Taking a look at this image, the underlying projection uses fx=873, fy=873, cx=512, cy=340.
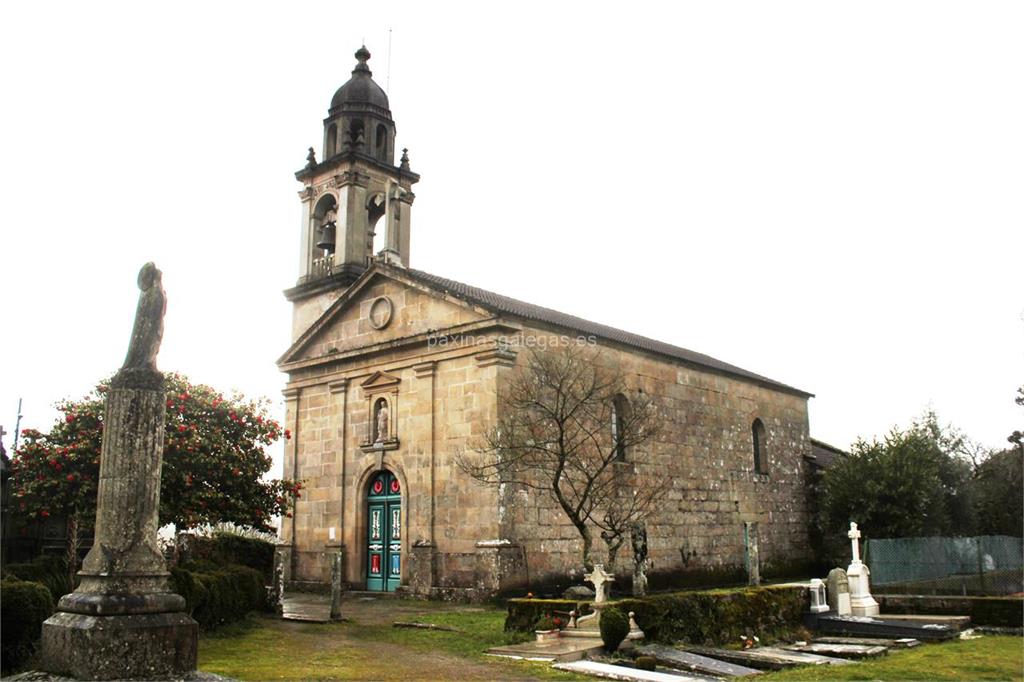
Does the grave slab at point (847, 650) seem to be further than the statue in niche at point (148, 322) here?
Yes

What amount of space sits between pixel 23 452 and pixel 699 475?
1916cm

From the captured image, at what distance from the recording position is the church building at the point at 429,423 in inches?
876

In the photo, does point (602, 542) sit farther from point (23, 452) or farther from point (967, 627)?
point (23, 452)

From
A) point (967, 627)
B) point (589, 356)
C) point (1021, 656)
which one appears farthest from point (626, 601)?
point (589, 356)

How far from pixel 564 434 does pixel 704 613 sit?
7.69m

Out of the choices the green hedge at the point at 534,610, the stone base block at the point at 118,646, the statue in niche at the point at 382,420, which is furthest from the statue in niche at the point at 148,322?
the statue in niche at the point at 382,420

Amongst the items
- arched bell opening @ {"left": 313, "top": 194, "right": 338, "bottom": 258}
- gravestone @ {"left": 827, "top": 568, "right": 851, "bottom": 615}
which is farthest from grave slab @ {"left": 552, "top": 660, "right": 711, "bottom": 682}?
arched bell opening @ {"left": 313, "top": 194, "right": 338, "bottom": 258}

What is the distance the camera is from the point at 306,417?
1080 inches

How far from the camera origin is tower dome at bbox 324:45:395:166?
3003 centimetres

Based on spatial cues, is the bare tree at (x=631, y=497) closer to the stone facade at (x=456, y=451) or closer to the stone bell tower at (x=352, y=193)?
the stone facade at (x=456, y=451)

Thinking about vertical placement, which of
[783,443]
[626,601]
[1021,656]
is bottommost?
[1021,656]

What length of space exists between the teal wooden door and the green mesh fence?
12.6m

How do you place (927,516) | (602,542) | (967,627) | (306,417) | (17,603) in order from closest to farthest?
(17,603) < (967,627) < (602,542) < (306,417) < (927,516)

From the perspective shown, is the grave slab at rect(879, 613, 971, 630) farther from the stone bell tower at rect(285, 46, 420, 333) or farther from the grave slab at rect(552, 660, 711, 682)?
the stone bell tower at rect(285, 46, 420, 333)
